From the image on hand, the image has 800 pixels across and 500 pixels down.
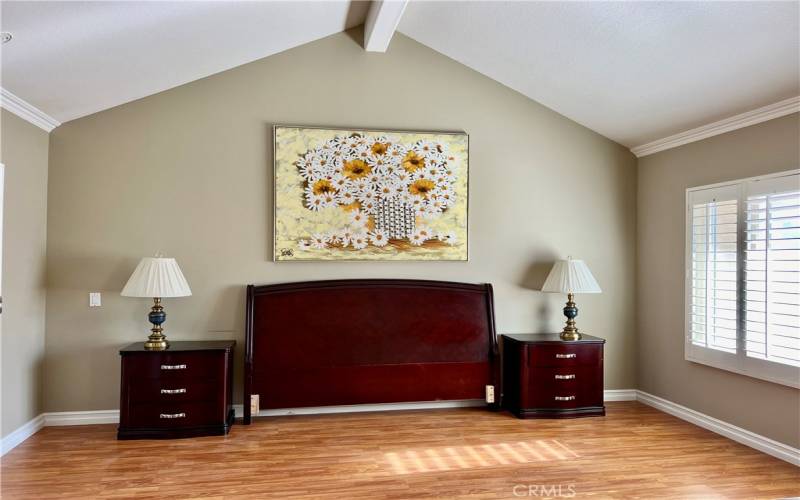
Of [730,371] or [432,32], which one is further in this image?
[432,32]

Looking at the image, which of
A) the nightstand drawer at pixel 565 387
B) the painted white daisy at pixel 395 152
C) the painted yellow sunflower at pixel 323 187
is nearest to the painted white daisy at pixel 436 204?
the painted white daisy at pixel 395 152

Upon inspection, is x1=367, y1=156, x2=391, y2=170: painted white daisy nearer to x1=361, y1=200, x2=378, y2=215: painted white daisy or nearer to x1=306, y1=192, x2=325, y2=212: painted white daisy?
x1=361, y1=200, x2=378, y2=215: painted white daisy

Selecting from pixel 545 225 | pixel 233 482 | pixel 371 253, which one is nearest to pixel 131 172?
pixel 371 253

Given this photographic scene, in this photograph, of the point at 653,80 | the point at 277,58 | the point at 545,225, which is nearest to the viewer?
the point at 653,80

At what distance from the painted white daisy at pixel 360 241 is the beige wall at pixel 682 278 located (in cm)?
244

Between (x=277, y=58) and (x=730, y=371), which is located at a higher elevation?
(x=277, y=58)

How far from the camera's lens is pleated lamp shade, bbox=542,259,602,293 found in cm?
421

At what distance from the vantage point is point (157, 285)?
367cm

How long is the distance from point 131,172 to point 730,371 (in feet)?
15.0

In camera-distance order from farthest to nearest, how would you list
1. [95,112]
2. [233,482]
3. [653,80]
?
[95,112] < [653,80] < [233,482]

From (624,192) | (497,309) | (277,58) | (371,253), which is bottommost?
(497,309)

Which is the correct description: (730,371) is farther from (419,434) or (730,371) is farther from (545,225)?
(419,434)

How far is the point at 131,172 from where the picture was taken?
13.4ft

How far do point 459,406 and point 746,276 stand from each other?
90.4 inches
